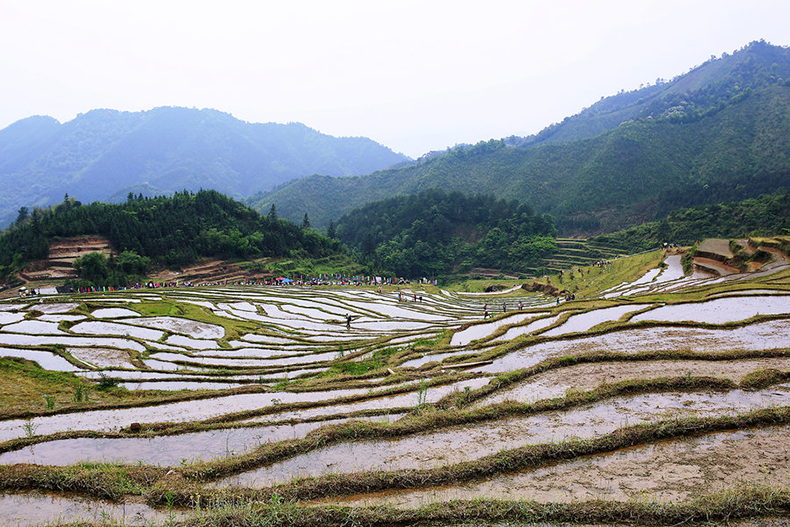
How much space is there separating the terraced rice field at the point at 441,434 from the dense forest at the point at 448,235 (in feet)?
183

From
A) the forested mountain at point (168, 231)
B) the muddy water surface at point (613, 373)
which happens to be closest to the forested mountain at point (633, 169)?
the forested mountain at point (168, 231)

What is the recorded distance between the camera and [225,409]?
30.2ft

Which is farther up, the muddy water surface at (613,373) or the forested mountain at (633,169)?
the forested mountain at (633,169)

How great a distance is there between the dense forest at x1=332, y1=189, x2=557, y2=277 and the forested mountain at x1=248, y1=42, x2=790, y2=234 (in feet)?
81.4

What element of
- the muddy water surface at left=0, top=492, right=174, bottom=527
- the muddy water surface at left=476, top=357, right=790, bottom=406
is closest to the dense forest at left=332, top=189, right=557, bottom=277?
the muddy water surface at left=476, top=357, right=790, bottom=406

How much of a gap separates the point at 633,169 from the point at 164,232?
125605 mm

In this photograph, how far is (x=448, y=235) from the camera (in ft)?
311

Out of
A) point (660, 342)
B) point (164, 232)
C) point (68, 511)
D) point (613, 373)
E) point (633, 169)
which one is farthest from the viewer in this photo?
point (633, 169)

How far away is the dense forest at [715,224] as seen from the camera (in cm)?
5700

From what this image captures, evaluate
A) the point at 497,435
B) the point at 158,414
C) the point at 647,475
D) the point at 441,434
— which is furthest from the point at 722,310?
the point at 158,414

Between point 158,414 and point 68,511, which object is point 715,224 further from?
point 68,511

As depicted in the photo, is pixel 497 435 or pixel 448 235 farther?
Result: pixel 448 235

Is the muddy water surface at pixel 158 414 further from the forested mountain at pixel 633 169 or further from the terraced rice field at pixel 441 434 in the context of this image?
the forested mountain at pixel 633 169

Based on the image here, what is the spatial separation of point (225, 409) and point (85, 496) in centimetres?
383
